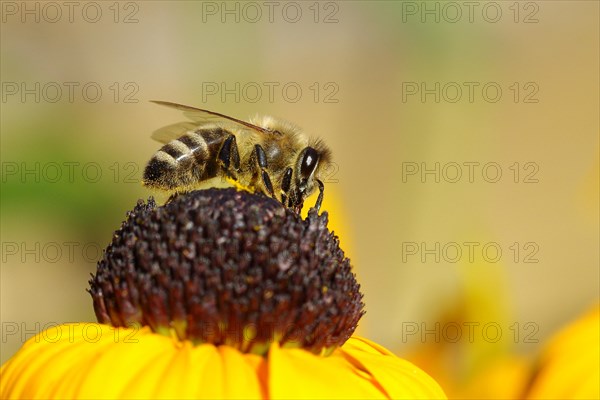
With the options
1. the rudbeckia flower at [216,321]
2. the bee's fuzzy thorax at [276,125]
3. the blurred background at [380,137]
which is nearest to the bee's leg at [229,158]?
the bee's fuzzy thorax at [276,125]

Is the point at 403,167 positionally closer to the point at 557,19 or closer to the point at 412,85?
the point at 412,85

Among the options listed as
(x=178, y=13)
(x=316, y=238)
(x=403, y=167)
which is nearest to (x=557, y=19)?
(x=403, y=167)

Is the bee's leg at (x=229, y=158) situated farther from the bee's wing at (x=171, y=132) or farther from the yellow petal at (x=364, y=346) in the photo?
the yellow petal at (x=364, y=346)

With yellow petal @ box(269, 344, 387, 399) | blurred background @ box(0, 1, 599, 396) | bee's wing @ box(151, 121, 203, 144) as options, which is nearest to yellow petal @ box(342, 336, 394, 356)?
yellow petal @ box(269, 344, 387, 399)

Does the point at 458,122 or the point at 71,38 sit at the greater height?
the point at 71,38

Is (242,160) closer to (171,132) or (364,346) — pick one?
(171,132)
